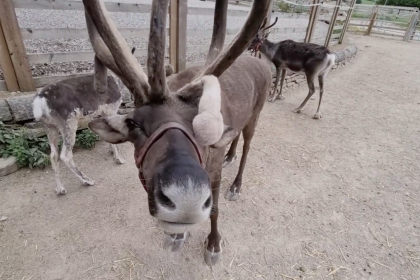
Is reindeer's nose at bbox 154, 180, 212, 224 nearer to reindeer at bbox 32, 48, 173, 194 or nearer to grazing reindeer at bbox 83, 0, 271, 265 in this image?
grazing reindeer at bbox 83, 0, 271, 265

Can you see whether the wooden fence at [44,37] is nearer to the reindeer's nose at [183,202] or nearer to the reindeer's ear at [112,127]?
the reindeer's ear at [112,127]

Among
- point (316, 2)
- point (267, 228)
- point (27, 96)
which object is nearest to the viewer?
point (267, 228)

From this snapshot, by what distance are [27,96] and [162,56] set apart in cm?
323

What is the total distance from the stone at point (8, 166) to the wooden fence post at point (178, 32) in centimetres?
315

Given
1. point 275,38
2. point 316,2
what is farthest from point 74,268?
point 316,2

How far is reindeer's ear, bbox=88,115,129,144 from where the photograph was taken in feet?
5.57

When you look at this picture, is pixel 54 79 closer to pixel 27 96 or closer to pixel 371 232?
pixel 27 96

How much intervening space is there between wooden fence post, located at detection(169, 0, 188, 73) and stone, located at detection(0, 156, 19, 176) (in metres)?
3.15

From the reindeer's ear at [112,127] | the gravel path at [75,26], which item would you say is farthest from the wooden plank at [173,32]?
the reindeer's ear at [112,127]

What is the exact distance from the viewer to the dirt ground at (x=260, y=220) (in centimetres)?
264

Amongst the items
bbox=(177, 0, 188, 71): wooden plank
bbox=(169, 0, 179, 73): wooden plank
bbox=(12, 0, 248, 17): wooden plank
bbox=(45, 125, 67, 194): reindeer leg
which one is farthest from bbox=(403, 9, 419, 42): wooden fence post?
bbox=(45, 125, 67, 194): reindeer leg

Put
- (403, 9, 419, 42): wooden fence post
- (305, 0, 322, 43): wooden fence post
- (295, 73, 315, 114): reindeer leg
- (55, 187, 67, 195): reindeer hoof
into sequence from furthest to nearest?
(403, 9, 419, 42): wooden fence post, (305, 0, 322, 43): wooden fence post, (295, 73, 315, 114): reindeer leg, (55, 187, 67, 195): reindeer hoof

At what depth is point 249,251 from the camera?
2.85 m

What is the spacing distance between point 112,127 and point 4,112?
2.97 metres
